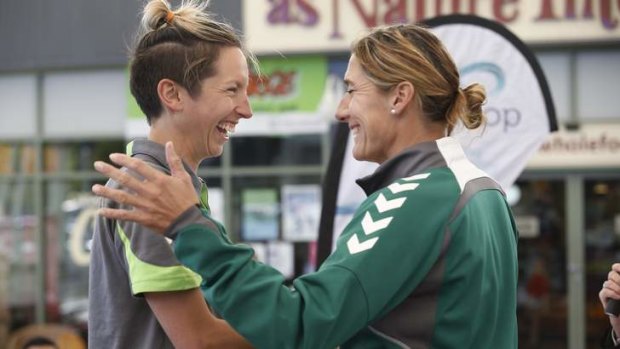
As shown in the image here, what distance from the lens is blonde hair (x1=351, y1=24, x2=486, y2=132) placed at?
7.14 feet

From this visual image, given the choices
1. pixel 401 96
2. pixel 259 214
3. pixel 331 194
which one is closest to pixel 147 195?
pixel 401 96

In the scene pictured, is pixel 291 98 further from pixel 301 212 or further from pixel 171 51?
pixel 171 51

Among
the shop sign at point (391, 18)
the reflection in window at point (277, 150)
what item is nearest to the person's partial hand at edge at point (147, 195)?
the shop sign at point (391, 18)

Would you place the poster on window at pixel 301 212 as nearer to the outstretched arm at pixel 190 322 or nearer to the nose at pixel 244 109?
the nose at pixel 244 109

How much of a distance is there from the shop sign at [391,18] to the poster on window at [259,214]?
155 cm

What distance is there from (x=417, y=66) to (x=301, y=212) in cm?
760

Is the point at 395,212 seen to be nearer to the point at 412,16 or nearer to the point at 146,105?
the point at 146,105

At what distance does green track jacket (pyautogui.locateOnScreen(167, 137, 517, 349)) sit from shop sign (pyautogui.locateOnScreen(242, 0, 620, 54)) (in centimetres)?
716

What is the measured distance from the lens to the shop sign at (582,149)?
351 inches

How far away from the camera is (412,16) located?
948 centimetres

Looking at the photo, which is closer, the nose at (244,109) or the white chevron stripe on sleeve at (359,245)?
the white chevron stripe on sleeve at (359,245)

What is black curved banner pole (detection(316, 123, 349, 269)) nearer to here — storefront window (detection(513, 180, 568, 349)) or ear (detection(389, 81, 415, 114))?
ear (detection(389, 81, 415, 114))

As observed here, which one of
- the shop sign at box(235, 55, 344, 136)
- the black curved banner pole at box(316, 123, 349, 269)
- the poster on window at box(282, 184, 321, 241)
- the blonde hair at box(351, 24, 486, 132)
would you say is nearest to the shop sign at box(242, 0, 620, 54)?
the shop sign at box(235, 55, 344, 136)

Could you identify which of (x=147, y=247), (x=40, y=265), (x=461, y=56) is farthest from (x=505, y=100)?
(x=40, y=265)
